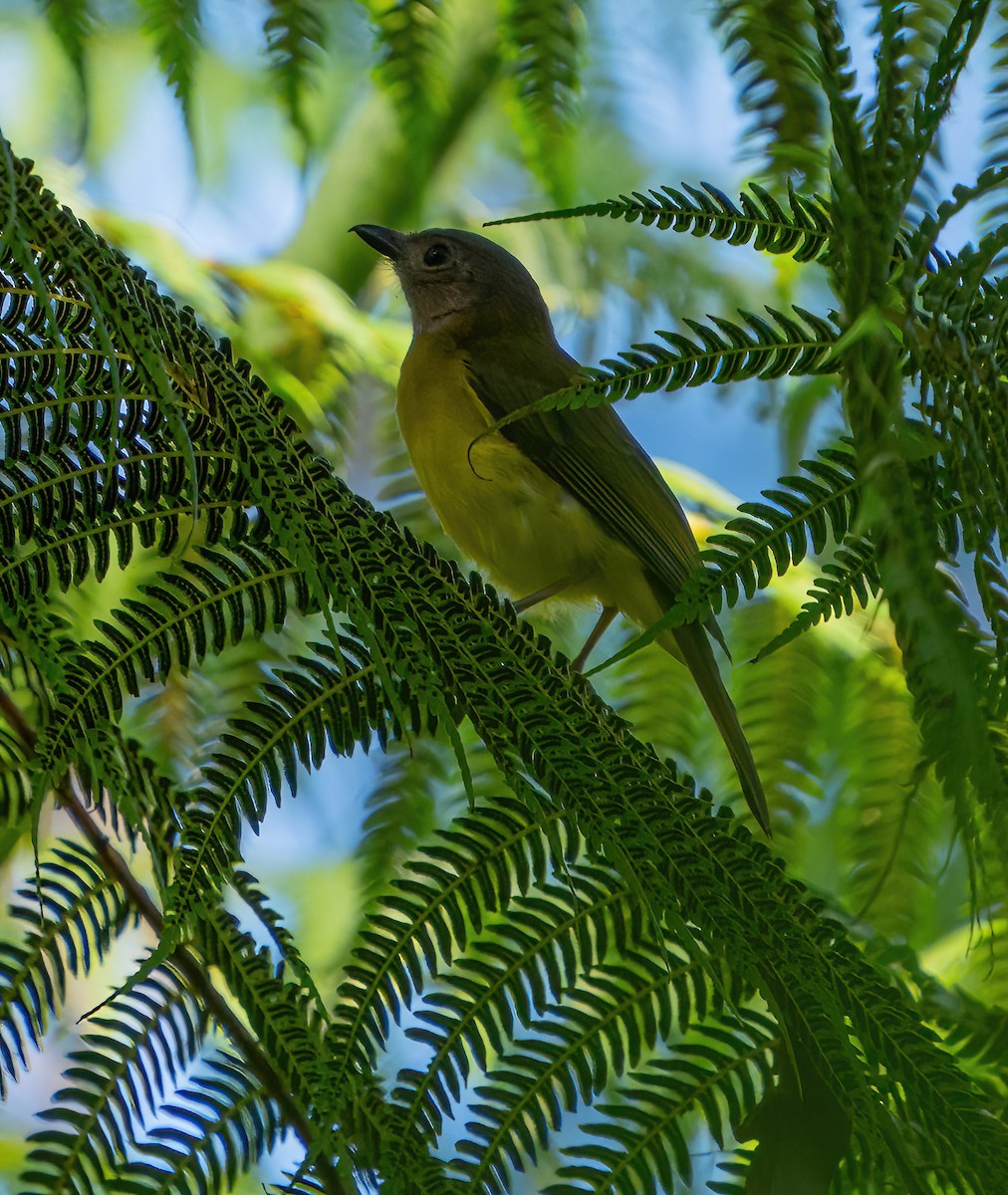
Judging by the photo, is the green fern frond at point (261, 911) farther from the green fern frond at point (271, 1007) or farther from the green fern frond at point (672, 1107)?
the green fern frond at point (672, 1107)

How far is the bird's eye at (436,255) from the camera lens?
2703 mm

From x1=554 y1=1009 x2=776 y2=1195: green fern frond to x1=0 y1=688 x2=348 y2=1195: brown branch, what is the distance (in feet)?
0.76

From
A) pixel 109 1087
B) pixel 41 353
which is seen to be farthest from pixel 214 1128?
pixel 41 353

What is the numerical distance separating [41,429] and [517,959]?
61 centimetres

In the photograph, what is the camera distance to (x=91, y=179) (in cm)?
371

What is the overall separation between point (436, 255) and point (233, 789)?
1.92m

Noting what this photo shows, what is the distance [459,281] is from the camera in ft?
8.75

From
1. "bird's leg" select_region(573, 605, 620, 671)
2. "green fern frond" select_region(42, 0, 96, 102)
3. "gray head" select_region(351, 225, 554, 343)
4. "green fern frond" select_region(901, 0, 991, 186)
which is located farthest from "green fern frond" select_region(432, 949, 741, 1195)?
"gray head" select_region(351, 225, 554, 343)

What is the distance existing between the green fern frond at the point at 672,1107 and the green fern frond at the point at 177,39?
1308 mm

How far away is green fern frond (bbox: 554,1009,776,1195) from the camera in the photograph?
110 cm

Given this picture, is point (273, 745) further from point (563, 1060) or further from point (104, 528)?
point (563, 1060)

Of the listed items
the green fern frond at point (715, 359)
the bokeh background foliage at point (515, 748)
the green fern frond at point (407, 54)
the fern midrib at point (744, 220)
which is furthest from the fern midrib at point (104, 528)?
the green fern frond at point (407, 54)

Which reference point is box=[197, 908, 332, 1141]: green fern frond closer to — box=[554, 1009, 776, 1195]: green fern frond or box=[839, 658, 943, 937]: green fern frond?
box=[554, 1009, 776, 1195]: green fern frond

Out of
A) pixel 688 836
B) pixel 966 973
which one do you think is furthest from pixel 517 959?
pixel 966 973
